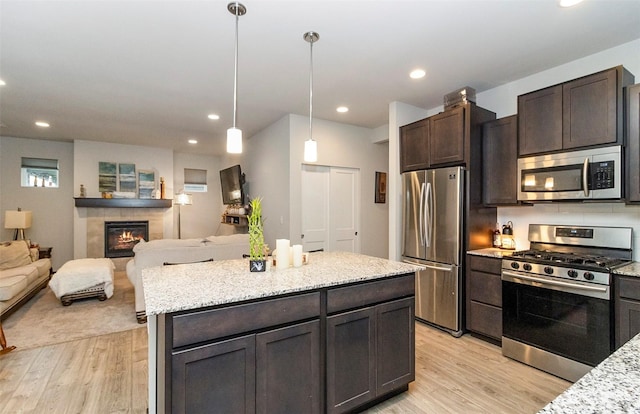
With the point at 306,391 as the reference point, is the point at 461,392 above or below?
below

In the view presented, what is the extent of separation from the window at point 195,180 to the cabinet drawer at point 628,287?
8.12 m

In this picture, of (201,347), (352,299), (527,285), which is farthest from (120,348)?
(527,285)

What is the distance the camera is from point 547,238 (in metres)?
3.13

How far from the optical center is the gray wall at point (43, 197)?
6.15 m

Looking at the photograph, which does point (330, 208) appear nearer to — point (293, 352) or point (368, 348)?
point (368, 348)

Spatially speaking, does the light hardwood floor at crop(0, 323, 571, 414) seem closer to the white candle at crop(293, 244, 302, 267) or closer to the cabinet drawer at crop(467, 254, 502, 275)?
the cabinet drawer at crop(467, 254, 502, 275)

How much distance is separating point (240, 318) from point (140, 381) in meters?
A: 1.63

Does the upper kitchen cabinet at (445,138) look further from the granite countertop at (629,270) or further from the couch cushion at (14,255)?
the couch cushion at (14,255)

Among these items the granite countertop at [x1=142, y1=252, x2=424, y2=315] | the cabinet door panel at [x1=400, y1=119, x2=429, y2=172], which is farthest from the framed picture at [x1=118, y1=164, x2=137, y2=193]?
the cabinet door panel at [x1=400, y1=119, x2=429, y2=172]

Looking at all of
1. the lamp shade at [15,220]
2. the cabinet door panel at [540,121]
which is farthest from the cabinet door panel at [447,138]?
the lamp shade at [15,220]

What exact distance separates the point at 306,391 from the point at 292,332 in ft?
1.23

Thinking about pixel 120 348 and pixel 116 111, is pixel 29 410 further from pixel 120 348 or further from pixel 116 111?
pixel 116 111

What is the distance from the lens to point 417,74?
129 inches

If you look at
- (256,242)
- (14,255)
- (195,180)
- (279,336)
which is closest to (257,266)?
(256,242)
